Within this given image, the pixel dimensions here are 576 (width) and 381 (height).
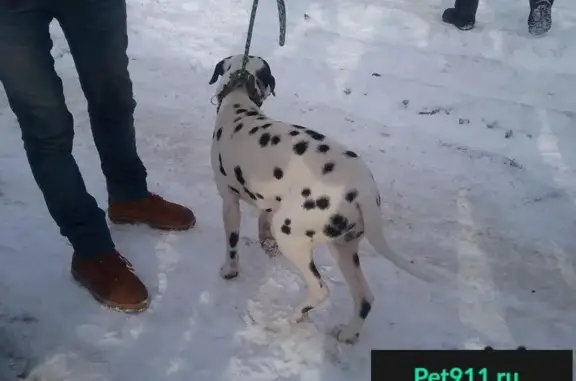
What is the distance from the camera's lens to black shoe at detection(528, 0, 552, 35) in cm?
663

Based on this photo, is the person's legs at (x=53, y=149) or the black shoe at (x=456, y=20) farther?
the black shoe at (x=456, y=20)

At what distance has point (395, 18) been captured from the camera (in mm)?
7121

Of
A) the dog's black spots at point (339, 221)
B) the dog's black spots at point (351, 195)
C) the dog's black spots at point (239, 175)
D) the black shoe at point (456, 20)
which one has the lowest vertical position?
the black shoe at point (456, 20)

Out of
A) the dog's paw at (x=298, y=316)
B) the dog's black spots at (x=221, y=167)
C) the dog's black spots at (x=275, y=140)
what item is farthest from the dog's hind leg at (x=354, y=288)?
the dog's black spots at (x=221, y=167)

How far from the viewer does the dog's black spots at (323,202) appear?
288 centimetres

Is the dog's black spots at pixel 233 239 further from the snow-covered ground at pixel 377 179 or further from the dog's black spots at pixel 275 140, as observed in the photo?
the dog's black spots at pixel 275 140

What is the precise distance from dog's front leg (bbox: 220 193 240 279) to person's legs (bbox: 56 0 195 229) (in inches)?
20.4

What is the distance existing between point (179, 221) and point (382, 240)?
161 cm

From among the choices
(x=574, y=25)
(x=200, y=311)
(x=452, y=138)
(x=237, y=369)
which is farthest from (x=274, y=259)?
(x=574, y=25)

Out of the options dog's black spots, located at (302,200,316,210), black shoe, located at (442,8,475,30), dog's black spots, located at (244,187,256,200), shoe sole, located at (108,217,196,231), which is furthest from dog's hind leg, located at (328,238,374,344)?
black shoe, located at (442,8,475,30)

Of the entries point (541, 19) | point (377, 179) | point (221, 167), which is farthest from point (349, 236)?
point (541, 19)

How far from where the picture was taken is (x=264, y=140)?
10.6ft

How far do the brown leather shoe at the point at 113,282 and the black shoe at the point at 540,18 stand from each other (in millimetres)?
5176

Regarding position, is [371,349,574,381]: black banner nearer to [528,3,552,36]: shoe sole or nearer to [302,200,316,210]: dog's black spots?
[302,200,316,210]: dog's black spots
